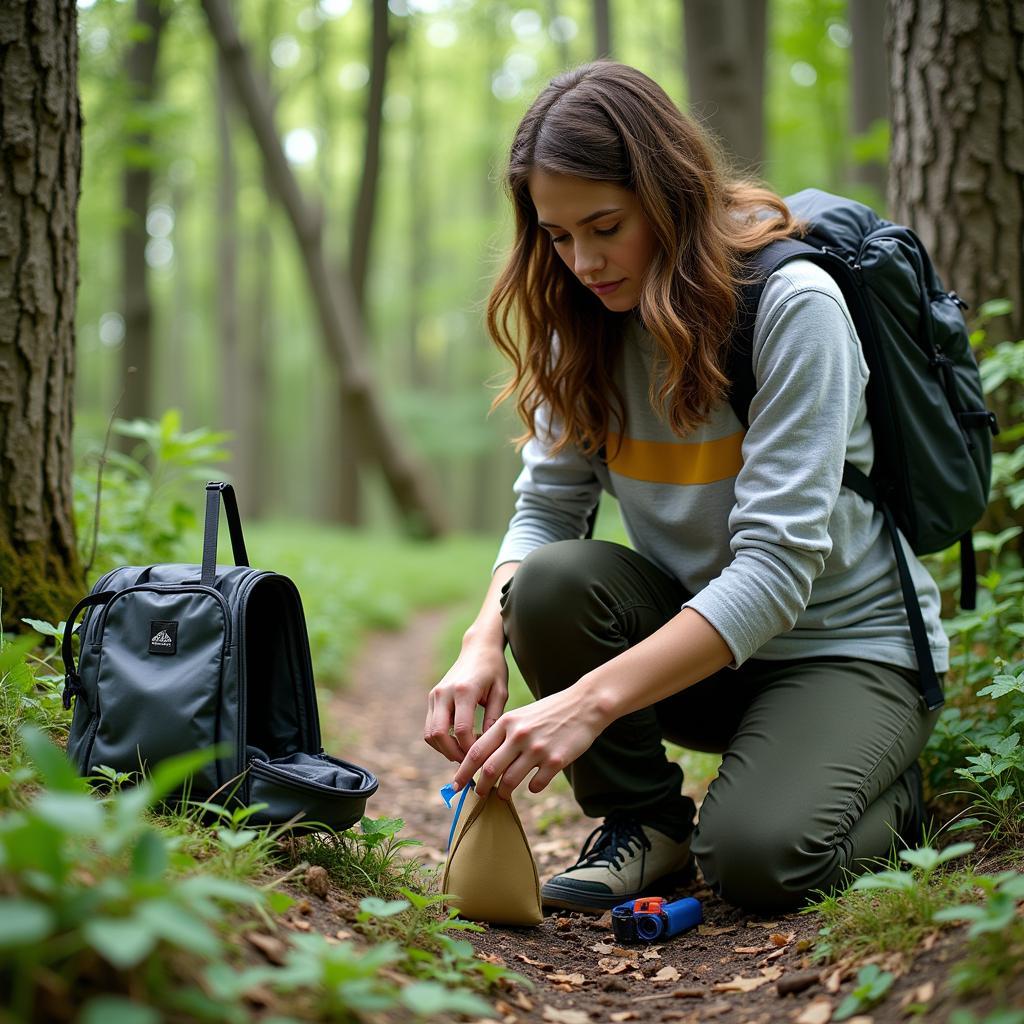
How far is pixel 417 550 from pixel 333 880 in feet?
32.6

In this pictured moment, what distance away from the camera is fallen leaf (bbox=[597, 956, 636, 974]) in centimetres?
197

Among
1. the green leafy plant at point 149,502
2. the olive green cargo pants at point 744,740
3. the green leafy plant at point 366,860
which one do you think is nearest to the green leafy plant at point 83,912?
the green leafy plant at point 366,860

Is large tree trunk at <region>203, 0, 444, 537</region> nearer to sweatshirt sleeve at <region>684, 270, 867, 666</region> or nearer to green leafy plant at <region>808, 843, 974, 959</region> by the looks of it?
sweatshirt sleeve at <region>684, 270, 867, 666</region>

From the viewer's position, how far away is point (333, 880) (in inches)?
76.0

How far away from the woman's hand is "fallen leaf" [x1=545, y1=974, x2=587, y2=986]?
0.46 meters

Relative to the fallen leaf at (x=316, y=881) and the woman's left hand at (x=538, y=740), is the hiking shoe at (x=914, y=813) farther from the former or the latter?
the fallen leaf at (x=316, y=881)

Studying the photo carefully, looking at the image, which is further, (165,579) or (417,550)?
(417,550)

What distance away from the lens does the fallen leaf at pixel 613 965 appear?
1.97m

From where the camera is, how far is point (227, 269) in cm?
1259

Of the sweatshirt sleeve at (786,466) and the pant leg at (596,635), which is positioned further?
the pant leg at (596,635)

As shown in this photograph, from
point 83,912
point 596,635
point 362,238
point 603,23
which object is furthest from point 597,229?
point 362,238

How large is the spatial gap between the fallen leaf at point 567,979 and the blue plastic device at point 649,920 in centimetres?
23

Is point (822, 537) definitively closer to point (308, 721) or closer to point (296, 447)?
point (308, 721)

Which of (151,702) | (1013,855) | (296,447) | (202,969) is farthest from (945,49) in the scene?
(296,447)
